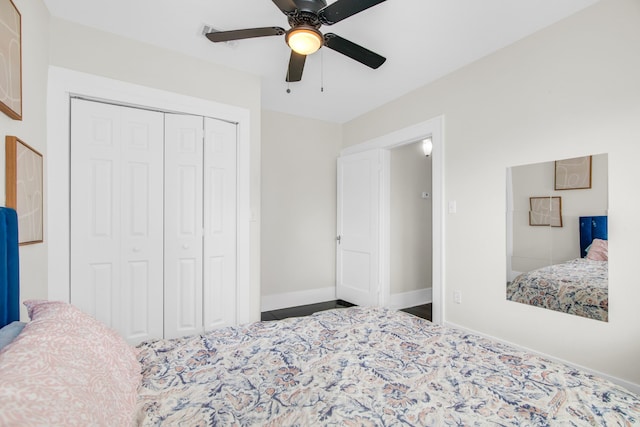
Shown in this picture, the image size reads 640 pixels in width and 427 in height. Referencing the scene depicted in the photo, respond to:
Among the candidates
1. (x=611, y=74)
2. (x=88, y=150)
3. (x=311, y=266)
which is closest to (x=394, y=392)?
(x=611, y=74)

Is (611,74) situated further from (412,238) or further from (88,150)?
(88,150)

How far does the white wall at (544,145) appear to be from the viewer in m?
1.93

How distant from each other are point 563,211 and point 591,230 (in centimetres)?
21

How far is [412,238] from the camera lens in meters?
4.18

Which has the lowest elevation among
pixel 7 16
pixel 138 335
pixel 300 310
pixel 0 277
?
pixel 300 310

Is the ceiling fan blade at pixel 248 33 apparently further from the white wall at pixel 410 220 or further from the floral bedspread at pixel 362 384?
the white wall at pixel 410 220

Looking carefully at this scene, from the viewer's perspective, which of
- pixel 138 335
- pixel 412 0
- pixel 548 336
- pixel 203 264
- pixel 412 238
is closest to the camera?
pixel 412 0

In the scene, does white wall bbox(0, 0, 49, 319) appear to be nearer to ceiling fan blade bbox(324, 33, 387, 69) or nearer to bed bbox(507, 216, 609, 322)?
ceiling fan blade bbox(324, 33, 387, 69)

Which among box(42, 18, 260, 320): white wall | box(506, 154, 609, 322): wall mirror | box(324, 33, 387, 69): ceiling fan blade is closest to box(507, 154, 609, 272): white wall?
box(506, 154, 609, 322): wall mirror

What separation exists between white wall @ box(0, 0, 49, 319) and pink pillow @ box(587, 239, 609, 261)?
3.44 m

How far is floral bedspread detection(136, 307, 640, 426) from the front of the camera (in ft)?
3.11

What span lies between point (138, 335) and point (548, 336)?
326 cm

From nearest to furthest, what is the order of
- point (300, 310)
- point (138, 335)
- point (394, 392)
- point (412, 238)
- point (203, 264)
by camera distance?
point (394, 392)
point (138, 335)
point (203, 264)
point (300, 310)
point (412, 238)

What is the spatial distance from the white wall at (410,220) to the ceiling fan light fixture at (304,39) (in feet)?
7.69
